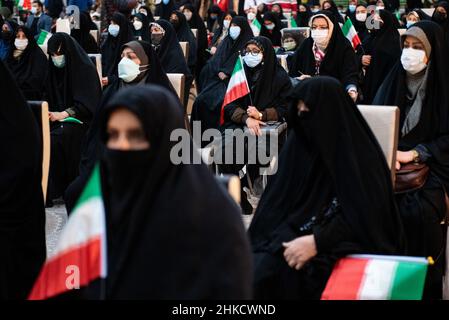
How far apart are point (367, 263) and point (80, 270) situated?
98cm

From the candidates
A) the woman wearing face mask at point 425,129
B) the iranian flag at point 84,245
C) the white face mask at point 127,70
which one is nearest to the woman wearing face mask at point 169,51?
the white face mask at point 127,70

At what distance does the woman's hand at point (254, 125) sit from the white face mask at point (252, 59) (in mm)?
472

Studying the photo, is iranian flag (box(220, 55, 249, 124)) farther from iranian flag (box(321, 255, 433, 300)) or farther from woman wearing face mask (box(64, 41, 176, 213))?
iranian flag (box(321, 255, 433, 300))

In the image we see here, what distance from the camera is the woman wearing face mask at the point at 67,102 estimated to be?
5957mm

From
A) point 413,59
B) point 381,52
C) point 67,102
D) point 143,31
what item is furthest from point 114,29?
point 413,59

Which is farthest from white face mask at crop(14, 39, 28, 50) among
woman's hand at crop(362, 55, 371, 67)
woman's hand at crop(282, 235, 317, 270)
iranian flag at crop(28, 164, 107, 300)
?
iranian flag at crop(28, 164, 107, 300)

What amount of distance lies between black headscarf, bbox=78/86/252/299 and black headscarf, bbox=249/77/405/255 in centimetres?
83

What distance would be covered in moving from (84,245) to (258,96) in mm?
3839

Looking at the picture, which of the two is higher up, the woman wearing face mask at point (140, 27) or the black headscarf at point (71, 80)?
the black headscarf at point (71, 80)

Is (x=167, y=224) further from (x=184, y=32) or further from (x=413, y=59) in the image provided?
(x=184, y=32)

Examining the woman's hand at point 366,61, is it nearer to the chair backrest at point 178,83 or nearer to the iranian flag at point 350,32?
the iranian flag at point 350,32

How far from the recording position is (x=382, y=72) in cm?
793

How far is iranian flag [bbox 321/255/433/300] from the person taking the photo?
254 centimetres
